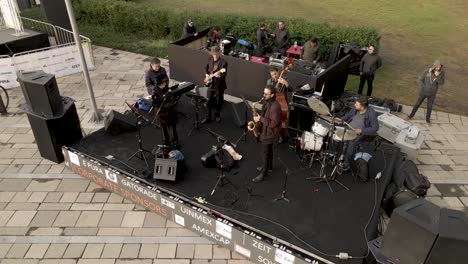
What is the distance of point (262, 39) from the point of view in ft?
46.8

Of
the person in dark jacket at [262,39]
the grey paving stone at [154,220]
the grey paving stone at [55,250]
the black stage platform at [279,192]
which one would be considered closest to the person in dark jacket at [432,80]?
the black stage platform at [279,192]

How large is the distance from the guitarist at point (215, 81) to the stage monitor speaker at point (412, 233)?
5.48 metres

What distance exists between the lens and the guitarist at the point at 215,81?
9.12 m

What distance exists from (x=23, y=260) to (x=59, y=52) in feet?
29.3

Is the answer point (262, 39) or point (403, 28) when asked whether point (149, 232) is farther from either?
point (403, 28)

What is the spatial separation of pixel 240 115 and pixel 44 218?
5.15m

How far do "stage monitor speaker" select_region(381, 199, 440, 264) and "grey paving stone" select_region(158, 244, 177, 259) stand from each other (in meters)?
3.63

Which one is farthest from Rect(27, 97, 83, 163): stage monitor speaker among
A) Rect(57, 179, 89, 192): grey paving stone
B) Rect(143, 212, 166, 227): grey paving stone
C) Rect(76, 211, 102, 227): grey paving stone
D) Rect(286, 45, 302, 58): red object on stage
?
Rect(286, 45, 302, 58): red object on stage

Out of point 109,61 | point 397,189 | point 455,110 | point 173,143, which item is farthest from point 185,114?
point 455,110

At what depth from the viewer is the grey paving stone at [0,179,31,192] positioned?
819 cm

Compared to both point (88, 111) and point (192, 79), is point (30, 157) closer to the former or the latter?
point (88, 111)

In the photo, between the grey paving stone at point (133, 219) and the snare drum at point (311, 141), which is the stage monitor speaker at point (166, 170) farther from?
the snare drum at point (311, 141)

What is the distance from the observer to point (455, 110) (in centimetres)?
1177

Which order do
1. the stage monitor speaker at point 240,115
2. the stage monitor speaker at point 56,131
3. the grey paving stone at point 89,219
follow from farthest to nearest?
the stage monitor speaker at point 240,115 → the stage monitor speaker at point 56,131 → the grey paving stone at point 89,219
